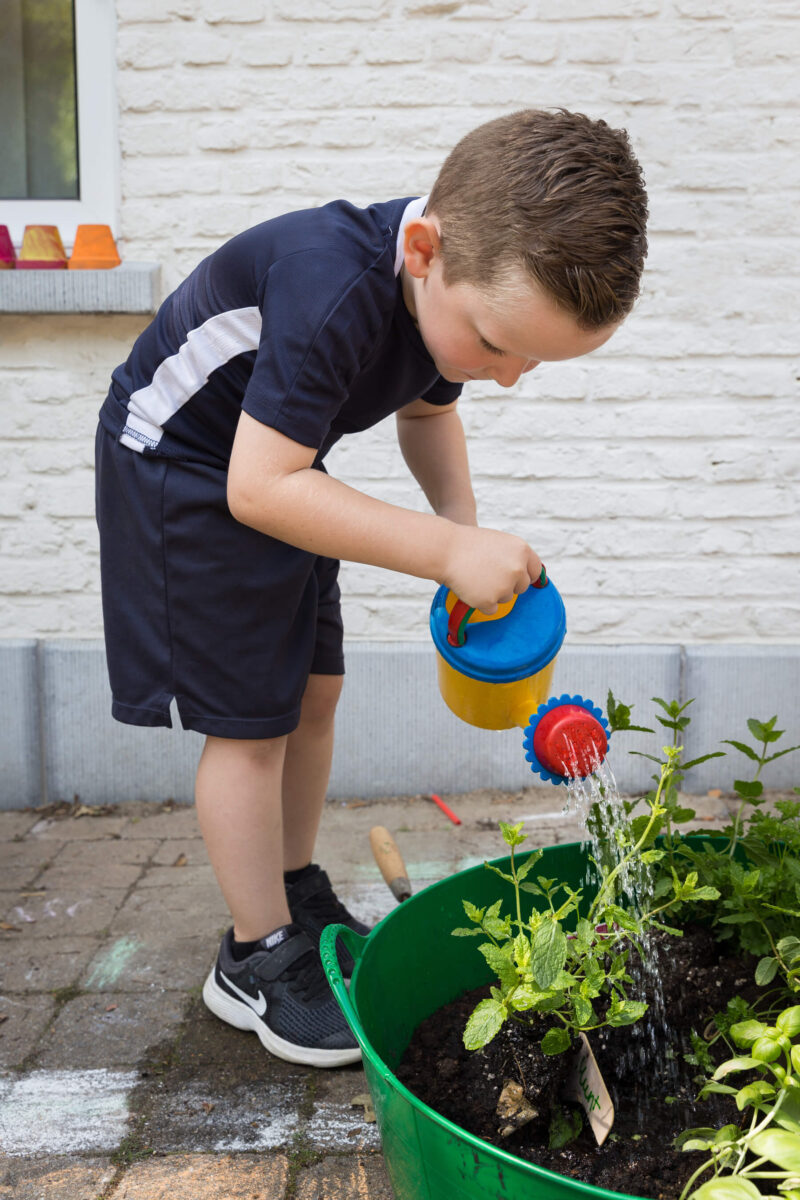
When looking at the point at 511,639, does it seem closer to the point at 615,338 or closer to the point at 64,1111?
the point at 64,1111

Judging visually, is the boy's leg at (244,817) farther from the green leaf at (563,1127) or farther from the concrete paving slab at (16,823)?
the concrete paving slab at (16,823)

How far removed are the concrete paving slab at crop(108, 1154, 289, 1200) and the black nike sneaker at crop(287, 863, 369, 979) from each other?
0.47m

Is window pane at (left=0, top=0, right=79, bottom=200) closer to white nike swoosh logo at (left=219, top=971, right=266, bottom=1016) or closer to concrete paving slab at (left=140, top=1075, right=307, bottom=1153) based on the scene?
white nike swoosh logo at (left=219, top=971, right=266, bottom=1016)

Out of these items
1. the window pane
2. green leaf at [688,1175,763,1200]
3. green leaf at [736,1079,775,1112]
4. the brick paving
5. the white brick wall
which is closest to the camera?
green leaf at [688,1175,763,1200]

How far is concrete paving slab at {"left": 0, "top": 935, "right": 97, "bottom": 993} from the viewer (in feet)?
6.12

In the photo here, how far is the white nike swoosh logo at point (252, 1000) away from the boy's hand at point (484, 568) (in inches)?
30.8

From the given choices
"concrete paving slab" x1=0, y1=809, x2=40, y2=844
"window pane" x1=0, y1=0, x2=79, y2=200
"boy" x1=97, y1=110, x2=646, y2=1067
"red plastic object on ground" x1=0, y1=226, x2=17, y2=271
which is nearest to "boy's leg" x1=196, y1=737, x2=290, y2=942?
"boy" x1=97, y1=110, x2=646, y2=1067

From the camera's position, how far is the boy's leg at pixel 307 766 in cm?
184

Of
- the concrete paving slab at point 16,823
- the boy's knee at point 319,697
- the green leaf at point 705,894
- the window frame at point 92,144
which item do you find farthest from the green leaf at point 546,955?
the window frame at point 92,144

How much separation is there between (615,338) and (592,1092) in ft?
6.24

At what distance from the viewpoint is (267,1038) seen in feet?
5.37

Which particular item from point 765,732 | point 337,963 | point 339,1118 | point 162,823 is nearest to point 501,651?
point 765,732

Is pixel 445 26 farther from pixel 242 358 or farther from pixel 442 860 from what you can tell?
pixel 442 860

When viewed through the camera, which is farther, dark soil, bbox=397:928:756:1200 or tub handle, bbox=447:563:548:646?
tub handle, bbox=447:563:548:646
